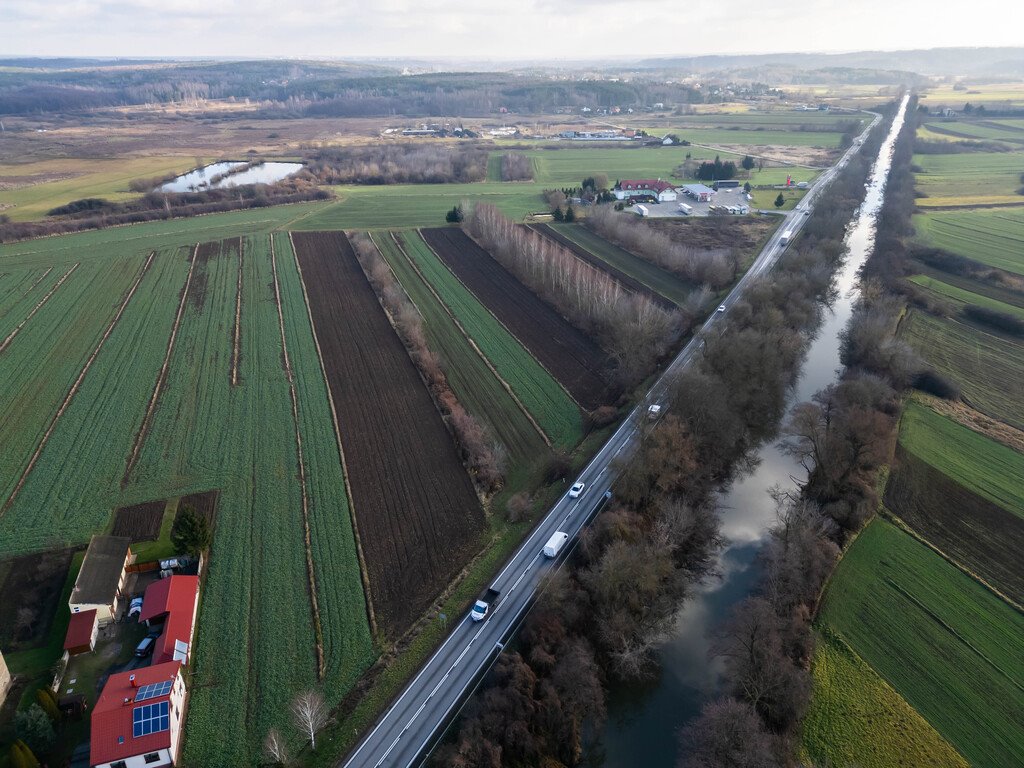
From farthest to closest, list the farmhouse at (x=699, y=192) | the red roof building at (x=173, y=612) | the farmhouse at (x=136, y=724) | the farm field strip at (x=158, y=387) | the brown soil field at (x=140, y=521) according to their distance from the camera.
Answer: the farmhouse at (x=699, y=192), the farm field strip at (x=158, y=387), the brown soil field at (x=140, y=521), the red roof building at (x=173, y=612), the farmhouse at (x=136, y=724)

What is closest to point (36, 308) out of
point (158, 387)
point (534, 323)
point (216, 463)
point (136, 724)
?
point (158, 387)

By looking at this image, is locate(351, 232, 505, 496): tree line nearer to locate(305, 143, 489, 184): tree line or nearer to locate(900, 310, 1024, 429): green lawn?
locate(900, 310, 1024, 429): green lawn

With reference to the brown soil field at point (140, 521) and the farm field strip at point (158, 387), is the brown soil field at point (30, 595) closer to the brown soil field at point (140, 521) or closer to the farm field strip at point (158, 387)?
the brown soil field at point (140, 521)

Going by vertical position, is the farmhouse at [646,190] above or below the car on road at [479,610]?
below

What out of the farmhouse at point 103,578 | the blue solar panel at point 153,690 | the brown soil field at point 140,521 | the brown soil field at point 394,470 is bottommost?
the brown soil field at point 394,470

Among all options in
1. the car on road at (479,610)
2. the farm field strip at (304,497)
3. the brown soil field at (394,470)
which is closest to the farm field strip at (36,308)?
the farm field strip at (304,497)

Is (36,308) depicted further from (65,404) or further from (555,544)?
(555,544)
